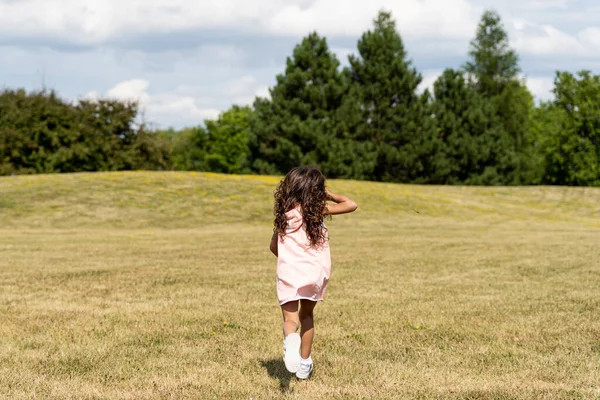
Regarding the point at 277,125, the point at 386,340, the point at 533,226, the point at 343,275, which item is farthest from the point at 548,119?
the point at 386,340

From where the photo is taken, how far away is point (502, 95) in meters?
70.8

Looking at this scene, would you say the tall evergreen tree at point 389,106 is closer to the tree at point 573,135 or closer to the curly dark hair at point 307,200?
the tree at point 573,135

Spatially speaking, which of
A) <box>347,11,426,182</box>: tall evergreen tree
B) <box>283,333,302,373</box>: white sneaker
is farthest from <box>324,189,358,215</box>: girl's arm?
<box>347,11,426,182</box>: tall evergreen tree

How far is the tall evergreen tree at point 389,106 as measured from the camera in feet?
192

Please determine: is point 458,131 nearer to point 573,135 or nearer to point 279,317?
point 573,135

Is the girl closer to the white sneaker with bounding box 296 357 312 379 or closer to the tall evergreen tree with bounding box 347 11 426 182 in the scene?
the white sneaker with bounding box 296 357 312 379

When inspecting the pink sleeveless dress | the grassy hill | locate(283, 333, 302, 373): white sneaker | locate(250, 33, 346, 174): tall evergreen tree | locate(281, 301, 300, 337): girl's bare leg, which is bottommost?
the grassy hill

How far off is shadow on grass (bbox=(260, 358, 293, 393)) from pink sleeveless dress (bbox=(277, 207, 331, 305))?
736 millimetres

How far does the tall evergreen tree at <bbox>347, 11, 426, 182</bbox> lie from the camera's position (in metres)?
58.5

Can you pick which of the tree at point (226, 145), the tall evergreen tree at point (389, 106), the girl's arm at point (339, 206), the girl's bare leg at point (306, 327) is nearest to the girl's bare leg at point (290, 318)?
the girl's bare leg at point (306, 327)

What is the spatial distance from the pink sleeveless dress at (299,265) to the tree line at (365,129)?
46148mm

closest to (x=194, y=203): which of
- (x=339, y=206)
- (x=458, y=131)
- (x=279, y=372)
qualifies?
(x=279, y=372)

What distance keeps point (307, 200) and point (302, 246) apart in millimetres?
419

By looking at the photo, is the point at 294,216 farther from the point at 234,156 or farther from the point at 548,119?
the point at 234,156
